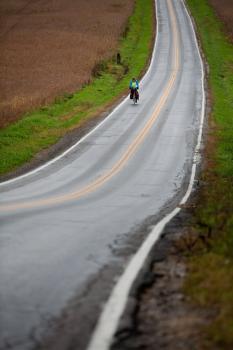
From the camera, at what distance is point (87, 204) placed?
13.4m

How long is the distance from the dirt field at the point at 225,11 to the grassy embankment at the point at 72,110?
46.9ft

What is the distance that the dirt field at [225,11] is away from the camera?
67.5 meters

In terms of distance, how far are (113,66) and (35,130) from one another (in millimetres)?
22584

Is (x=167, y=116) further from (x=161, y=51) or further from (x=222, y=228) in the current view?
(x=161, y=51)

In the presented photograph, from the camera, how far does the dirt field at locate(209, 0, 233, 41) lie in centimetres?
6751

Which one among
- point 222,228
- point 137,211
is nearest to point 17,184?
point 137,211

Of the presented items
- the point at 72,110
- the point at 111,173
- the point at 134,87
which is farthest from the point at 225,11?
the point at 111,173

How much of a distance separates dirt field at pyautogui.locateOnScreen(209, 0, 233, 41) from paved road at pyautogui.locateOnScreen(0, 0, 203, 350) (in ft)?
121

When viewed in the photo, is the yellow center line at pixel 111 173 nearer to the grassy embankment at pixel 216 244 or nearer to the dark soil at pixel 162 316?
the grassy embankment at pixel 216 244

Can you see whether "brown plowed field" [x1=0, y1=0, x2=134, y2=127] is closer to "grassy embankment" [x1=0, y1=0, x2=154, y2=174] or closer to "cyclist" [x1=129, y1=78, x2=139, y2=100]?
"grassy embankment" [x1=0, y1=0, x2=154, y2=174]

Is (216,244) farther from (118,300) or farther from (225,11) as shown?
(225,11)

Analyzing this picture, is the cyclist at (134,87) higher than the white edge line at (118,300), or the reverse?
the cyclist at (134,87)

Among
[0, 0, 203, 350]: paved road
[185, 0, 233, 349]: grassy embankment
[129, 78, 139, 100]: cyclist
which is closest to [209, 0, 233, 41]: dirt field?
[129, 78, 139, 100]: cyclist

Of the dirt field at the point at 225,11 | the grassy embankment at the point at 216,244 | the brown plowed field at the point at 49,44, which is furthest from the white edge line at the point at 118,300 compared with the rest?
the dirt field at the point at 225,11
